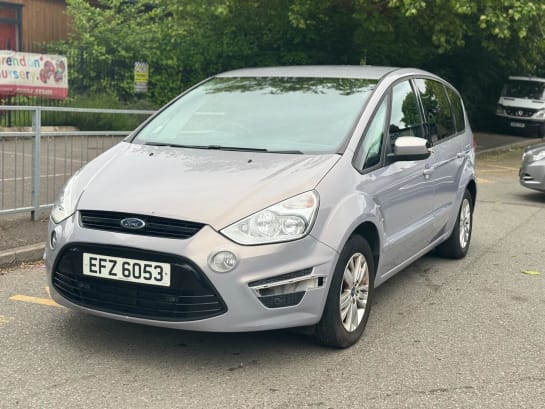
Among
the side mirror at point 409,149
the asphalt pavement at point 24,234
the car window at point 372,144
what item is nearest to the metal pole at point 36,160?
the asphalt pavement at point 24,234

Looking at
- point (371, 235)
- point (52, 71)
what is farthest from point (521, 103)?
point (371, 235)

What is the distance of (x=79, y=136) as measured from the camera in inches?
318

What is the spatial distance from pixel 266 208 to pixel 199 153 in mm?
926

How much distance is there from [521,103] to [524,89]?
32.1 inches

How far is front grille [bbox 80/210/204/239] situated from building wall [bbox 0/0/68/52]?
17.7m

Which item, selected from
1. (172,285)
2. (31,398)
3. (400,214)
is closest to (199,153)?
(172,285)

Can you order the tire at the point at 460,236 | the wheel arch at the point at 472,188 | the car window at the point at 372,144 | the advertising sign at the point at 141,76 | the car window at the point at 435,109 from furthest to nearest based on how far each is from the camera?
the advertising sign at the point at 141,76
the wheel arch at the point at 472,188
the tire at the point at 460,236
the car window at the point at 435,109
the car window at the point at 372,144

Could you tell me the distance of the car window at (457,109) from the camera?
698cm

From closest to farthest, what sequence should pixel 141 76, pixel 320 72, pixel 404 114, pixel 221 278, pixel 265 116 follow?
pixel 221 278 < pixel 265 116 < pixel 404 114 < pixel 320 72 < pixel 141 76

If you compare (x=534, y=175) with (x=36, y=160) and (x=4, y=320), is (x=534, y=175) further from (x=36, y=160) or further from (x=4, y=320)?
(x=4, y=320)

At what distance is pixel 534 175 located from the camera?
35.7ft

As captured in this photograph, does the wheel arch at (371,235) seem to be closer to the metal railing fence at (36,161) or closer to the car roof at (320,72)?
the car roof at (320,72)

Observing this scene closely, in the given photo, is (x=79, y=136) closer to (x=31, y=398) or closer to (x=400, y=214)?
(x=400, y=214)

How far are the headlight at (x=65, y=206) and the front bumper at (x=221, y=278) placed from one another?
0.27 ft
